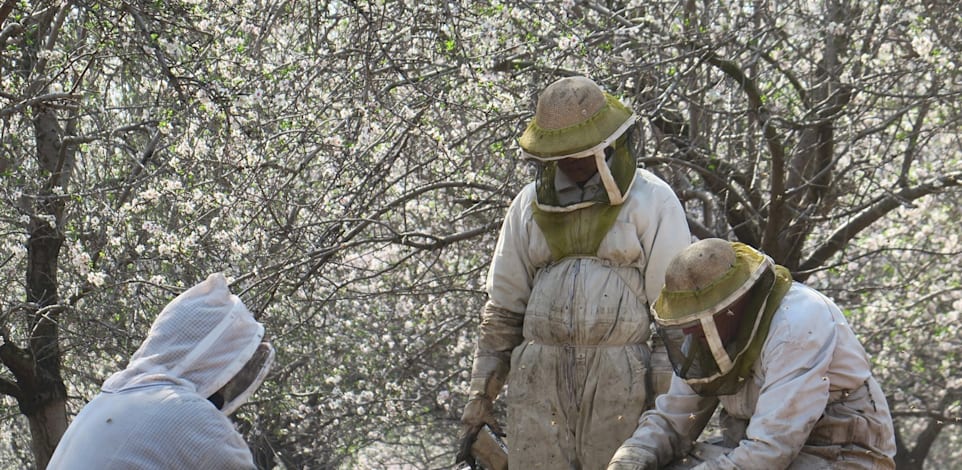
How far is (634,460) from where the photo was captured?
14.4 feet

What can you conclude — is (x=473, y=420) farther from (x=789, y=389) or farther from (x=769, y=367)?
(x=789, y=389)

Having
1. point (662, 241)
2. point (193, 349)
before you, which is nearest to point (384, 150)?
point (662, 241)

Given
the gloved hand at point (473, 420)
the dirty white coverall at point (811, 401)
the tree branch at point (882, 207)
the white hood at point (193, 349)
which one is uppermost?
the white hood at point (193, 349)

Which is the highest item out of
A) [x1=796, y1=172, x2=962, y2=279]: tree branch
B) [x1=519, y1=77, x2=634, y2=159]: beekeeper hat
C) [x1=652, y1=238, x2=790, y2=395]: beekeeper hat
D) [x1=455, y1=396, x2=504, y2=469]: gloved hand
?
[x1=519, y1=77, x2=634, y2=159]: beekeeper hat

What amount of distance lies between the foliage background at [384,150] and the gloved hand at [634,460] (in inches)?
132

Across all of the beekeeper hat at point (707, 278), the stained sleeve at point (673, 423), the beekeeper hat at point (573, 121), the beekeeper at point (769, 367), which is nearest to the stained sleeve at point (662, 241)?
the beekeeper hat at point (573, 121)

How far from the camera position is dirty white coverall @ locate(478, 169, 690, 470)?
16.7 feet

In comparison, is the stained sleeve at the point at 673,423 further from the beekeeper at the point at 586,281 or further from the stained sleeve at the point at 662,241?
the stained sleeve at the point at 662,241

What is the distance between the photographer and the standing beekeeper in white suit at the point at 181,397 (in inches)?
142

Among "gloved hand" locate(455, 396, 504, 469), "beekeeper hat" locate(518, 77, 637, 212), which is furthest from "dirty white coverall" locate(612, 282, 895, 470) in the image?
"gloved hand" locate(455, 396, 504, 469)

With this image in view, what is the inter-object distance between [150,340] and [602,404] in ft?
6.29

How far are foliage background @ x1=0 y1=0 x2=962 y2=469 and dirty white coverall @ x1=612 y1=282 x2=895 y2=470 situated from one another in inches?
137

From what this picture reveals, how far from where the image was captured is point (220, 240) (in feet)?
28.0

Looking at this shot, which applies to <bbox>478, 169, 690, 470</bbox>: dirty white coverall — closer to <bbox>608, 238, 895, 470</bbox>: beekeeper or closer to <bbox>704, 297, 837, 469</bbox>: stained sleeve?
<bbox>608, 238, 895, 470</bbox>: beekeeper
